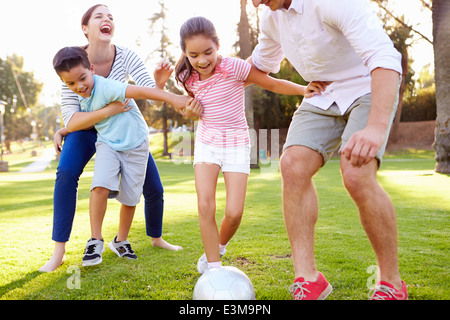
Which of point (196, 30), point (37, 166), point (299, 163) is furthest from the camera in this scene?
point (37, 166)

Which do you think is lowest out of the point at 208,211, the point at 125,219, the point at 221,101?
the point at 125,219

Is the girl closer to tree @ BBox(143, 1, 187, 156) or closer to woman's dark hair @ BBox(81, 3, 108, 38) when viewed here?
woman's dark hair @ BBox(81, 3, 108, 38)

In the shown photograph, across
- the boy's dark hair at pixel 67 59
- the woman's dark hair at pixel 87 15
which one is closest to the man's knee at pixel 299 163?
the boy's dark hair at pixel 67 59

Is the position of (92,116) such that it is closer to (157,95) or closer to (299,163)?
(157,95)

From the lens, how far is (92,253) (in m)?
3.40

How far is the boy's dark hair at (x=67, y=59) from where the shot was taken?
3.36 metres

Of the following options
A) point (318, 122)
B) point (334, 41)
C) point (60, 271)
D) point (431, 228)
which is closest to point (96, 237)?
point (60, 271)

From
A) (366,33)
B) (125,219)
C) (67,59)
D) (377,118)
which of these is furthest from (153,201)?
(366,33)

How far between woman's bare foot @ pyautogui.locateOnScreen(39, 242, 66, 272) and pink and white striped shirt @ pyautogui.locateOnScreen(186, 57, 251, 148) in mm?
1537

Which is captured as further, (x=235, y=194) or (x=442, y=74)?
(x=442, y=74)

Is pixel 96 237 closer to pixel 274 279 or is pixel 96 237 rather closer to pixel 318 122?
pixel 274 279

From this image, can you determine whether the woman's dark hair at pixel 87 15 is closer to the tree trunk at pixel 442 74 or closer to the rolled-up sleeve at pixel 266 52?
the rolled-up sleeve at pixel 266 52

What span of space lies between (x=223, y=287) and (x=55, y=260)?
1731 mm

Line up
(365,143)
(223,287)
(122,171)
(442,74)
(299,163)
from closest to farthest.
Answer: (365,143), (223,287), (299,163), (122,171), (442,74)
